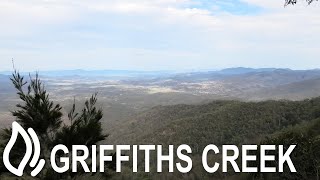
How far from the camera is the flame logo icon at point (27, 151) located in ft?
42.2

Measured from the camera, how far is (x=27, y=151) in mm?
12961

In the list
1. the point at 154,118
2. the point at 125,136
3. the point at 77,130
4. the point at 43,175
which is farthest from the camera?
the point at 154,118

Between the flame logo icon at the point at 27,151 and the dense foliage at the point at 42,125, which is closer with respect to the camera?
the flame logo icon at the point at 27,151

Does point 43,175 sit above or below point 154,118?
above

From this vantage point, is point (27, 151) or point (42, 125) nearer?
point (27, 151)

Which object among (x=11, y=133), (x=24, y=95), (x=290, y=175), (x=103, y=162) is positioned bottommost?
(x=290, y=175)

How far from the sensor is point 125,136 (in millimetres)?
105812

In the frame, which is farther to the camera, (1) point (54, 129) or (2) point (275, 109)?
(2) point (275, 109)

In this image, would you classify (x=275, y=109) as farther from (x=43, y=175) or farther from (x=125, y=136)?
(x=43, y=175)

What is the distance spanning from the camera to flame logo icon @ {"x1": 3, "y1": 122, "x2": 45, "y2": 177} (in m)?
12.9

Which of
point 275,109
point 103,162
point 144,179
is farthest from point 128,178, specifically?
point 275,109

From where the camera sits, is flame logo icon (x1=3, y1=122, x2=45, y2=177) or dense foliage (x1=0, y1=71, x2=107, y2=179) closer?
flame logo icon (x1=3, y1=122, x2=45, y2=177)

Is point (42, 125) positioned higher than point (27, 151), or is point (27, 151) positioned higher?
point (42, 125)

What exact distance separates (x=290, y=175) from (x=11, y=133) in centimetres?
1029
